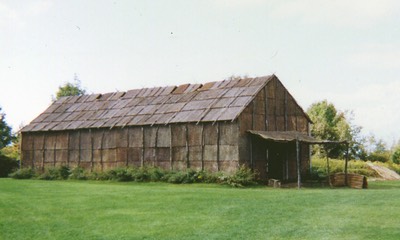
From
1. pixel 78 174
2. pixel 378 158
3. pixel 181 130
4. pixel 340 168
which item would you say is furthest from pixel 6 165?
pixel 378 158

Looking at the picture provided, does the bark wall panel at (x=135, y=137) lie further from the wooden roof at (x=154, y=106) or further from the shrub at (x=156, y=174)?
the shrub at (x=156, y=174)

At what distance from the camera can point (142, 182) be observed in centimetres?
3603

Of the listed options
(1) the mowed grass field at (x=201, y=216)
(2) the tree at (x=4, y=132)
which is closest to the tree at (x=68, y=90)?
(2) the tree at (x=4, y=132)

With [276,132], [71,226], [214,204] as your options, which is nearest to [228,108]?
[276,132]

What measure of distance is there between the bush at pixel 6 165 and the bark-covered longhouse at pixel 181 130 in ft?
8.46

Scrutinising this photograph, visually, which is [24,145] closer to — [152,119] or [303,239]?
[152,119]

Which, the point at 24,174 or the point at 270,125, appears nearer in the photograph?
the point at 270,125

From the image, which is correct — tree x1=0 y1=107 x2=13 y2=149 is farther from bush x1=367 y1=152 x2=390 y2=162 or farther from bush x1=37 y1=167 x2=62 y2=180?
bush x1=367 y1=152 x2=390 y2=162

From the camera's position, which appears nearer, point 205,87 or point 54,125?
point 205,87

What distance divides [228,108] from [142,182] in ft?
26.6

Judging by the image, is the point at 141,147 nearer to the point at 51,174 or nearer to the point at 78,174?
the point at 78,174

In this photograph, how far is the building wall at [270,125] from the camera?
115 ft

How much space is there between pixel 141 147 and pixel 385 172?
21.2m

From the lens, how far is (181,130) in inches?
1470
